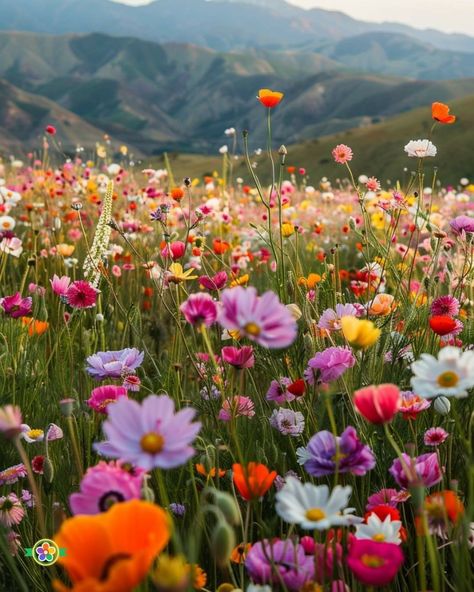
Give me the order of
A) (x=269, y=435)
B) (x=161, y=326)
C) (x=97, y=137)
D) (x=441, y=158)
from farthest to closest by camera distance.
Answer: (x=97, y=137)
(x=441, y=158)
(x=161, y=326)
(x=269, y=435)

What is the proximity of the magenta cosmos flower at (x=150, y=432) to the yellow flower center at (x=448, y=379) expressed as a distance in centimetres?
38

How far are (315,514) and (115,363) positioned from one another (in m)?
0.70

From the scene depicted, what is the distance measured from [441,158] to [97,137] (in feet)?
369

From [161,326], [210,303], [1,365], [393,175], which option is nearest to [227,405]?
[210,303]

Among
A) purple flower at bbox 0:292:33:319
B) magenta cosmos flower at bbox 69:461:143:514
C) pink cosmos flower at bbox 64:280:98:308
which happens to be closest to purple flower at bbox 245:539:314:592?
magenta cosmos flower at bbox 69:461:143:514

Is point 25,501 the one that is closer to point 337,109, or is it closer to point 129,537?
point 129,537

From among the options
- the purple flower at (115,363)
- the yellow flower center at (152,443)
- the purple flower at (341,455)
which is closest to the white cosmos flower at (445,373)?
the purple flower at (341,455)

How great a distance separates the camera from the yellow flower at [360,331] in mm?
973

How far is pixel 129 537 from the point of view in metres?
0.59

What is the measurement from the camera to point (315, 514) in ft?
2.60

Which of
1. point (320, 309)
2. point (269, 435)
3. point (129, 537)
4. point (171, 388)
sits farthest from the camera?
point (320, 309)

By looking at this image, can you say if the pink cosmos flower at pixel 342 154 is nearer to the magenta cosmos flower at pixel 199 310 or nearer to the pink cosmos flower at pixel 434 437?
the pink cosmos flower at pixel 434 437

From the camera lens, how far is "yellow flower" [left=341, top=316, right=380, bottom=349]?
97cm

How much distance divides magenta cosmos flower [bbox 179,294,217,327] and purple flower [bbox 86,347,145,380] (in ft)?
1.39
